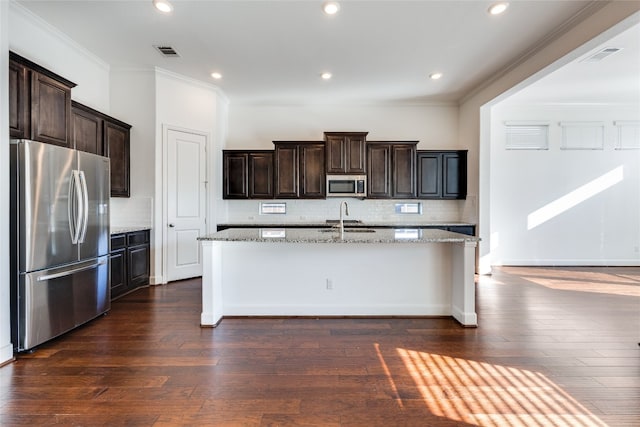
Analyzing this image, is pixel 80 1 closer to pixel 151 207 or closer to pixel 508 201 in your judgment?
pixel 151 207

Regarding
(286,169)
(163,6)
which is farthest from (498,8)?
(286,169)

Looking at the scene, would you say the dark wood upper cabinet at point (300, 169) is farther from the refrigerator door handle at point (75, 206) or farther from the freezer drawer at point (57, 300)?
the refrigerator door handle at point (75, 206)

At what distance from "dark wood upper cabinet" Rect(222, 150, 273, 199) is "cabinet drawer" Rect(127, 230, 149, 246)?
5.45ft

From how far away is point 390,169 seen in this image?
6.06 m

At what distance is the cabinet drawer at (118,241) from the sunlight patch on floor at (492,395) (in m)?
3.70

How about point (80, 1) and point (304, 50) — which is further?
point (304, 50)

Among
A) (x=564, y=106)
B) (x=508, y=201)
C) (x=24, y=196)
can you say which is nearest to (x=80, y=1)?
(x=24, y=196)

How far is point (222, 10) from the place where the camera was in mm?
3281

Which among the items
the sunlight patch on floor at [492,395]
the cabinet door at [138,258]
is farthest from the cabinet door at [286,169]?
the sunlight patch on floor at [492,395]

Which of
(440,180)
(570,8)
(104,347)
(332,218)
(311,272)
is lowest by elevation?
(104,347)

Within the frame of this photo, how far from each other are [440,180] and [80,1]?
5.75 meters

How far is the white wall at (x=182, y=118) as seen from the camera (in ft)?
16.0

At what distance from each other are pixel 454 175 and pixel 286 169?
10.6 feet

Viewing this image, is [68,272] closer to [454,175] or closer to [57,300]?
[57,300]
